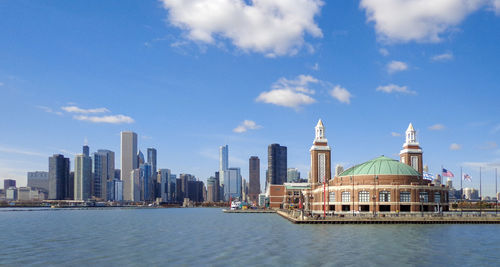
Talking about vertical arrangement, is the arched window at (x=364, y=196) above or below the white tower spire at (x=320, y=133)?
below

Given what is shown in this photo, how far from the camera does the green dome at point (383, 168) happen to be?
506 feet

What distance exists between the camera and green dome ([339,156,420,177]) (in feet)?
506

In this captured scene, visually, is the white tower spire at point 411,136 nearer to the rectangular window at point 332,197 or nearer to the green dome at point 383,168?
the green dome at point 383,168

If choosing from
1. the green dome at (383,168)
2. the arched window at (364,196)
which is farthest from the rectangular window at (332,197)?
the arched window at (364,196)

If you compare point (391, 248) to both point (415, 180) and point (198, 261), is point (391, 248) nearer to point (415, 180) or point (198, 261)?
point (198, 261)

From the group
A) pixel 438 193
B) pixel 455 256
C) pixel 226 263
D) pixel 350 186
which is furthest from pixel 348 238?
pixel 438 193

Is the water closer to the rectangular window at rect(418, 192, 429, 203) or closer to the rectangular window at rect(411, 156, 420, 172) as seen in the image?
the rectangular window at rect(418, 192, 429, 203)

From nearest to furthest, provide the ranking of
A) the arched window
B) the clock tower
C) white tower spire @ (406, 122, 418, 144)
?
the arched window, white tower spire @ (406, 122, 418, 144), the clock tower

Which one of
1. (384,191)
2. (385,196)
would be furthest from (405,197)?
(384,191)

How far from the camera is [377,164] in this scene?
159 meters

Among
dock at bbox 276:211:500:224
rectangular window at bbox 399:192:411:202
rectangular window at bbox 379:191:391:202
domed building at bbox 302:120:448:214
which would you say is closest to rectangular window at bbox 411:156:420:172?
domed building at bbox 302:120:448:214

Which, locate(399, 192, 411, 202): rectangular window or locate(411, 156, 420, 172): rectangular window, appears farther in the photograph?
locate(411, 156, 420, 172): rectangular window

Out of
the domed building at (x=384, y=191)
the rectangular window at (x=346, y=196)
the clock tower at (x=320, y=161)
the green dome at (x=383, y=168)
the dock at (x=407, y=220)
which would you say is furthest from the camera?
the clock tower at (x=320, y=161)

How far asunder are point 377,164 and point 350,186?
12.0 m
